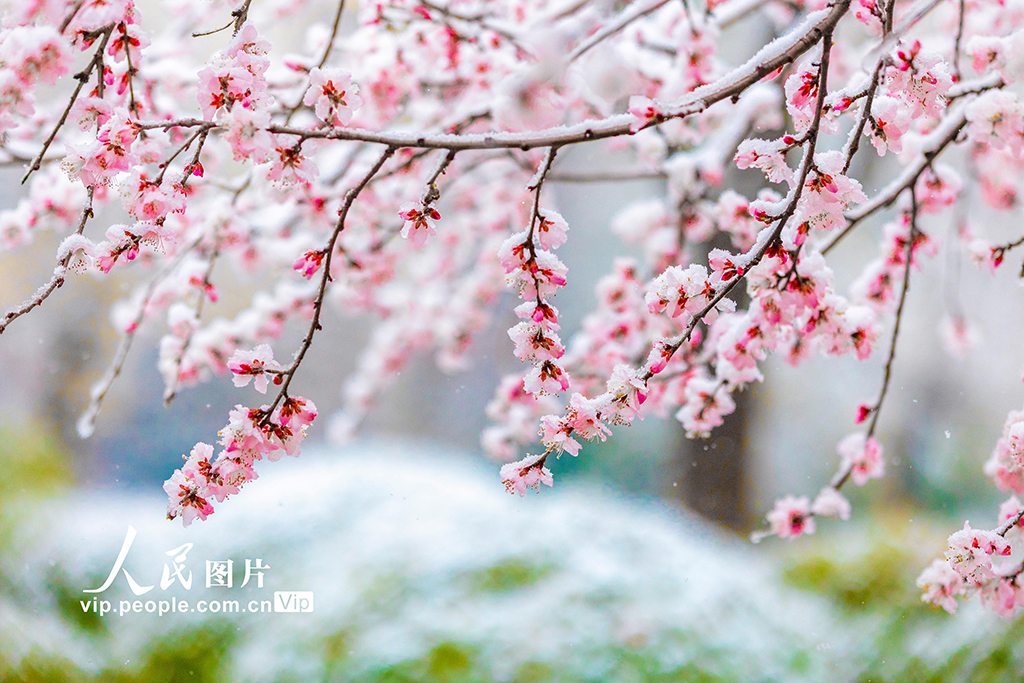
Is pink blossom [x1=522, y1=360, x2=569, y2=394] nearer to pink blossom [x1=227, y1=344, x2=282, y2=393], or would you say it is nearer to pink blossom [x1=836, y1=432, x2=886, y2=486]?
pink blossom [x1=227, y1=344, x2=282, y2=393]

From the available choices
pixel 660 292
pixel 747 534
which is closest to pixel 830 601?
pixel 747 534

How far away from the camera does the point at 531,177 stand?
1.25 metres

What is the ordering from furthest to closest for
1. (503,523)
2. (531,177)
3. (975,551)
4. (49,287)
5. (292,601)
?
(503,523), (292,601), (531,177), (975,551), (49,287)

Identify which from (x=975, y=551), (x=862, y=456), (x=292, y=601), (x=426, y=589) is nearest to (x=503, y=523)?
(x=426, y=589)

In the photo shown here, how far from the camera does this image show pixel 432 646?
1521 millimetres

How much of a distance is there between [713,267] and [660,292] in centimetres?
6

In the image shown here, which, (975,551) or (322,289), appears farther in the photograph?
(975,551)

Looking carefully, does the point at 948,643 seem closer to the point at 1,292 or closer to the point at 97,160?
the point at 97,160

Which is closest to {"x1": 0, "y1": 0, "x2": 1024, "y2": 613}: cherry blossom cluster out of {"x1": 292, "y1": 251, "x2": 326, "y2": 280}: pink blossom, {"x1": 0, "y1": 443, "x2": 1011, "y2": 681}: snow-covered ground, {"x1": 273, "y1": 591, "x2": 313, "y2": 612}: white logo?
{"x1": 292, "y1": 251, "x2": 326, "y2": 280}: pink blossom

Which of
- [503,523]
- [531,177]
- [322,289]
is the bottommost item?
[322,289]

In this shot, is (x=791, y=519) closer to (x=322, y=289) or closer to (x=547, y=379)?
(x=547, y=379)

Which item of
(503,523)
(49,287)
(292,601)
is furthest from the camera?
(503,523)

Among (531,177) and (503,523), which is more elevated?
(531,177)

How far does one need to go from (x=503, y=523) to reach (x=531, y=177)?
3.86 feet
